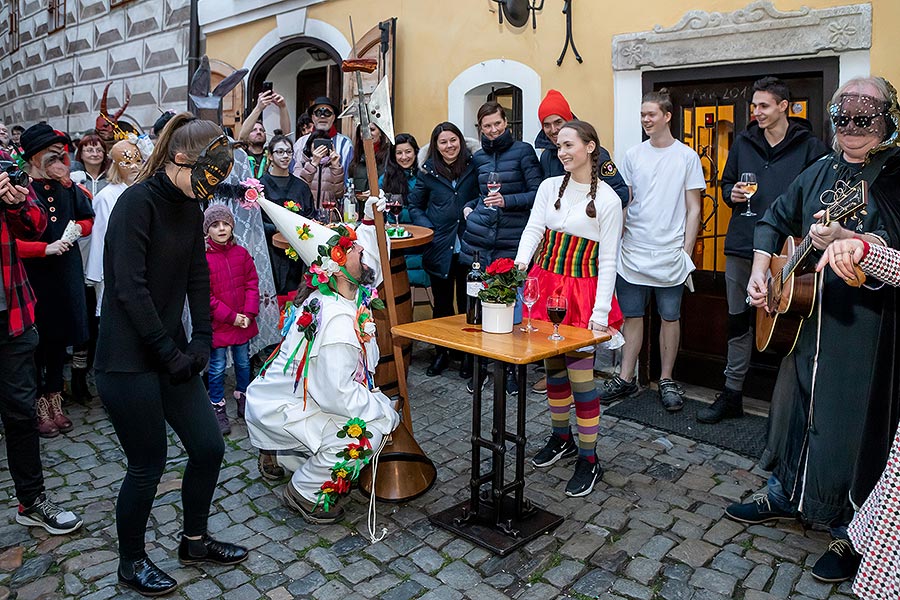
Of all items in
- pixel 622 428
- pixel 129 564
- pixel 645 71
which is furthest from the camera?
pixel 645 71

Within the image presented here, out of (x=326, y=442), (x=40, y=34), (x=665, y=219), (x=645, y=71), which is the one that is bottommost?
(x=326, y=442)

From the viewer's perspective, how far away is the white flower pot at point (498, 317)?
3727mm

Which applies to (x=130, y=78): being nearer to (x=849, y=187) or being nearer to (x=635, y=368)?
(x=635, y=368)

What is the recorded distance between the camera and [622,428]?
525 cm

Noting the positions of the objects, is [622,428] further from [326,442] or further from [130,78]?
[130,78]

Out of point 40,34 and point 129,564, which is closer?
point 129,564

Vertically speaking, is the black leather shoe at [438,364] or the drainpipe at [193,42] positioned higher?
the drainpipe at [193,42]

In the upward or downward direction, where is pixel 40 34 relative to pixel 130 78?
upward

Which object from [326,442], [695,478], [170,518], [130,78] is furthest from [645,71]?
[130,78]

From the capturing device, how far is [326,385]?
372 cm

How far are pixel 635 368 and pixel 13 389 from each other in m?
4.25

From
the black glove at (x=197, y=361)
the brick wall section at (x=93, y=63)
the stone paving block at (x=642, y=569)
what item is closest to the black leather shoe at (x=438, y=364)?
the stone paving block at (x=642, y=569)

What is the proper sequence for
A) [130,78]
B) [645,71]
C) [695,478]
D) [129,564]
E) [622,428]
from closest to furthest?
1. [129,564]
2. [695,478]
3. [622,428]
4. [645,71]
5. [130,78]

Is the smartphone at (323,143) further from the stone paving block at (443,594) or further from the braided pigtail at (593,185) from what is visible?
the stone paving block at (443,594)
